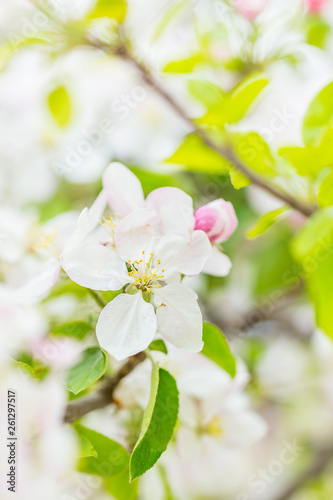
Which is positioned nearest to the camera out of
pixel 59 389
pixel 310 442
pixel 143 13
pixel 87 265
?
pixel 87 265

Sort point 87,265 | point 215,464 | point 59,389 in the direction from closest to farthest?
point 87,265 → point 59,389 → point 215,464

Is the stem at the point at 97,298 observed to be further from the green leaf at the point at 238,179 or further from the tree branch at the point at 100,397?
the green leaf at the point at 238,179

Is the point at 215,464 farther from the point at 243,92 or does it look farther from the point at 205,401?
the point at 243,92

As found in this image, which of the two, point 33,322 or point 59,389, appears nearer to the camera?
point 59,389

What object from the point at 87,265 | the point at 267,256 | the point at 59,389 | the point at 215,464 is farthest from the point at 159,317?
the point at 267,256

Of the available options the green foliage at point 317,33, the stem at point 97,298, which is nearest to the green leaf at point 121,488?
the stem at point 97,298

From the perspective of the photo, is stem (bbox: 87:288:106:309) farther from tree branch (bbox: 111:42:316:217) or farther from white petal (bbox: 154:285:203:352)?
tree branch (bbox: 111:42:316:217)
